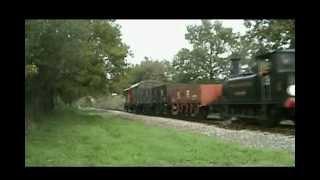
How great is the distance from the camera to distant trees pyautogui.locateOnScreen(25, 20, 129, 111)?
1109 centimetres

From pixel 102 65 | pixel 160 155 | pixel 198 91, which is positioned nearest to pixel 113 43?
pixel 102 65

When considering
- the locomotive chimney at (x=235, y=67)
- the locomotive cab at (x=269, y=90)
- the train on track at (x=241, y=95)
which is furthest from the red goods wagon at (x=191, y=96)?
the locomotive cab at (x=269, y=90)

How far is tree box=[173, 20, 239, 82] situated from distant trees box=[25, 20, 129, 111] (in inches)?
127

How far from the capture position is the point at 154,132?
12.0m

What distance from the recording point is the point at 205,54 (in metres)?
20.1

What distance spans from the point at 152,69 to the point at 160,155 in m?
15.1

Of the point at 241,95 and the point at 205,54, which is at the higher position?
the point at 205,54

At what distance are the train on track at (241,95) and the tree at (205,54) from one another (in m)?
0.66

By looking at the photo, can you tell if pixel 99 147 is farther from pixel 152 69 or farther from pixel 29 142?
pixel 152 69

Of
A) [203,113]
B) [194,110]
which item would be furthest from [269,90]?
[194,110]

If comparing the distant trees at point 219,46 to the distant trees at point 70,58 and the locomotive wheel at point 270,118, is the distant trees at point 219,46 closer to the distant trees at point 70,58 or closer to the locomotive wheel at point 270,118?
the distant trees at point 70,58

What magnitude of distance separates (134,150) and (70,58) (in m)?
5.14

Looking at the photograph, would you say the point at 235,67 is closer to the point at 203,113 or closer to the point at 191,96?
the point at 203,113

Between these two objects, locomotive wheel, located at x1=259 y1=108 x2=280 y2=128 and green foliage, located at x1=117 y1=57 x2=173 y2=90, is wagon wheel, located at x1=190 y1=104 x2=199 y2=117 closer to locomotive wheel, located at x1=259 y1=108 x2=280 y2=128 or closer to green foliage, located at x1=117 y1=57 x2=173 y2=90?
green foliage, located at x1=117 y1=57 x2=173 y2=90
